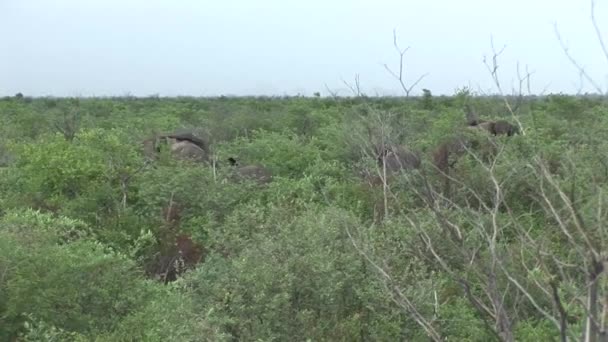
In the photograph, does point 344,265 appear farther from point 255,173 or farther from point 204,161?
point 204,161

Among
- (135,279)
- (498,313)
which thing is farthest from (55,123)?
(498,313)

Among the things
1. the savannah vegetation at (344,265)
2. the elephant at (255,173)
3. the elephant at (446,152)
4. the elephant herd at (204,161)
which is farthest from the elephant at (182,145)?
the savannah vegetation at (344,265)

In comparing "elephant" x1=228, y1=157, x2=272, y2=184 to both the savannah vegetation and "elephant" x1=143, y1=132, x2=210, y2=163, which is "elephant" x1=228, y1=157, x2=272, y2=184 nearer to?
"elephant" x1=143, y1=132, x2=210, y2=163

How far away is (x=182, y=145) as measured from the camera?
2580 centimetres

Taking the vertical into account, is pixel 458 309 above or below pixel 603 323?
below

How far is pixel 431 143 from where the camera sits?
2428 cm

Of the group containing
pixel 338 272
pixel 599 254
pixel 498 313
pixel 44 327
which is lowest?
pixel 44 327

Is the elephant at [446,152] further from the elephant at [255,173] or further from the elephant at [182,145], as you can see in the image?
the elephant at [182,145]

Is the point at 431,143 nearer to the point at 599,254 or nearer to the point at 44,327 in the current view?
the point at 44,327

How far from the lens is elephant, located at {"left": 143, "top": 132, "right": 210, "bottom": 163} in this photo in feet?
77.9

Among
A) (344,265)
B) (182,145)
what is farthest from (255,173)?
(344,265)

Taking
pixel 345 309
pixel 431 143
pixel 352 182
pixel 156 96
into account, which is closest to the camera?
pixel 345 309

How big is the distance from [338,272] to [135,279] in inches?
107

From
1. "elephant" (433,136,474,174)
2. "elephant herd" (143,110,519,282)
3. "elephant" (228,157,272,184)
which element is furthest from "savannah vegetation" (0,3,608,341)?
"elephant" (433,136,474,174)
